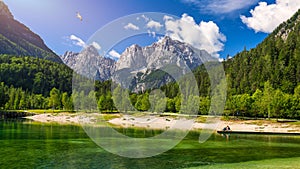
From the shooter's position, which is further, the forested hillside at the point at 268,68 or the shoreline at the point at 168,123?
the forested hillside at the point at 268,68

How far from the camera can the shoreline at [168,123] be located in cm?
6661

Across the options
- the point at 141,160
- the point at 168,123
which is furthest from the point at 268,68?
the point at 141,160

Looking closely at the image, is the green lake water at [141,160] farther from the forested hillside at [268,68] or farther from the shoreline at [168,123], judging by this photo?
the forested hillside at [268,68]

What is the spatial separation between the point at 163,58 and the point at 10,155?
16.5 metres

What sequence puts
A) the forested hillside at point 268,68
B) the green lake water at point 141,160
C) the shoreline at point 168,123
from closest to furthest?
the green lake water at point 141,160
the shoreline at point 168,123
the forested hillside at point 268,68

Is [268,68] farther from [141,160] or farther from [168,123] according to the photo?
[141,160]

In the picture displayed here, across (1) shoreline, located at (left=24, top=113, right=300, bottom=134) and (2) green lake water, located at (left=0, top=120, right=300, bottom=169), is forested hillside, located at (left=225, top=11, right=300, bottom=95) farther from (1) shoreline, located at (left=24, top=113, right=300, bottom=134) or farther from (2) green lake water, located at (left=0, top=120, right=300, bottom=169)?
(2) green lake water, located at (left=0, top=120, right=300, bottom=169)

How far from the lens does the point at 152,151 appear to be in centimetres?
3391

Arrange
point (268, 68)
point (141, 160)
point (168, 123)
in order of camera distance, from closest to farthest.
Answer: point (141, 160), point (168, 123), point (268, 68)

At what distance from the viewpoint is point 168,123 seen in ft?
280

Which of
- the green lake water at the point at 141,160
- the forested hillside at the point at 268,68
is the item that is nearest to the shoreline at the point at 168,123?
the green lake water at the point at 141,160

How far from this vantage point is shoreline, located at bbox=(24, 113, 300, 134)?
66.6 m

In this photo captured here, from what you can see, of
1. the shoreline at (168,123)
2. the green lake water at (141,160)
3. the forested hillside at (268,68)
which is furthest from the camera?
the forested hillside at (268,68)

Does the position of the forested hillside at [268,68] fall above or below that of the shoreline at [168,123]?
above
